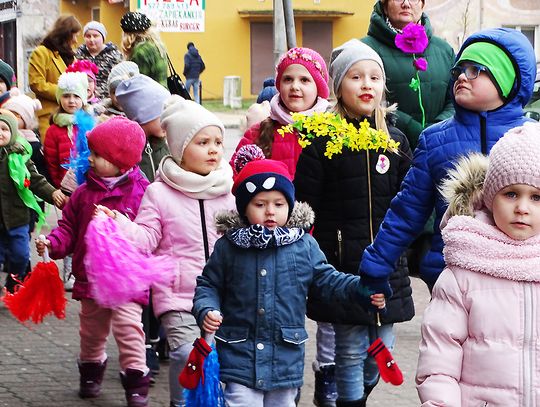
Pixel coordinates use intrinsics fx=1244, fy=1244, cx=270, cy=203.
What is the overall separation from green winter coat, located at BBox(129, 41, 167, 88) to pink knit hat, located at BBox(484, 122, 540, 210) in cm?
610

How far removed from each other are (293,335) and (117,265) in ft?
4.12

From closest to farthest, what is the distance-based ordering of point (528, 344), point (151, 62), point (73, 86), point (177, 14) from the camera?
1. point (528, 344)
2. point (73, 86)
3. point (151, 62)
4. point (177, 14)

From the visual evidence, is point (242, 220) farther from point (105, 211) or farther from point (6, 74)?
point (6, 74)

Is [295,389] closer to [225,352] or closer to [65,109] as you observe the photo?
[225,352]

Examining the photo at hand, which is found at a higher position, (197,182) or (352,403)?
(197,182)

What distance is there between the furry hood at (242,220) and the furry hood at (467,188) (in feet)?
3.05

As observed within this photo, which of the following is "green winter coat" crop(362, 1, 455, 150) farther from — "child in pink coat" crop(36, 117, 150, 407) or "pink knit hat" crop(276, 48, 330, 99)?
"child in pink coat" crop(36, 117, 150, 407)

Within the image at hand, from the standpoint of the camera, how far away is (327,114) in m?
6.40

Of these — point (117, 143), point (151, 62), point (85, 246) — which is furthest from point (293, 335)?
point (151, 62)

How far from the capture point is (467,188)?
15.1 ft

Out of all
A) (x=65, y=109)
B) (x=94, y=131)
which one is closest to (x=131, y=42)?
(x=65, y=109)

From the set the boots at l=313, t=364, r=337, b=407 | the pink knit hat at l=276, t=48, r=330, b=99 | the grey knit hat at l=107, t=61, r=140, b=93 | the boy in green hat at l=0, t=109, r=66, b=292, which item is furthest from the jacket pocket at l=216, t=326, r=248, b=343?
the boy in green hat at l=0, t=109, r=66, b=292

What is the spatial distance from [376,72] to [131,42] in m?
4.37

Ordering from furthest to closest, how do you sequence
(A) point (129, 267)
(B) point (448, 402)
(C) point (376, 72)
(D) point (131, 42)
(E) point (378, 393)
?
(D) point (131, 42)
(E) point (378, 393)
(C) point (376, 72)
(A) point (129, 267)
(B) point (448, 402)
